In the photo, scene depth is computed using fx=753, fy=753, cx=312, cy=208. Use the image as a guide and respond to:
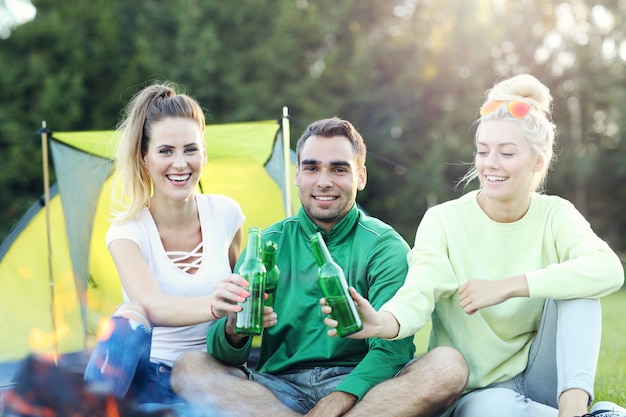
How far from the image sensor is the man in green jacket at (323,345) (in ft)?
6.98

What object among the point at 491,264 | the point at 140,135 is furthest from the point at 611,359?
the point at 140,135

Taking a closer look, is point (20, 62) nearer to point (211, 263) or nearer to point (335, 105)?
point (335, 105)

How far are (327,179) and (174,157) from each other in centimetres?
55

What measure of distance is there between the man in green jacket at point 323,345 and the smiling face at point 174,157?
13.8 inches

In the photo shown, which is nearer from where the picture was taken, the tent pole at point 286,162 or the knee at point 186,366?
the knee at point 186,366

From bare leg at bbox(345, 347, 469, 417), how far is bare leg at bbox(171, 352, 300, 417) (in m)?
0.27

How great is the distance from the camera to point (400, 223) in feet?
43.8

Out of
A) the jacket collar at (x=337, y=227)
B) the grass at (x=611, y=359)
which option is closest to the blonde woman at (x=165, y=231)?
the jacket collar at (x=337, y=227)

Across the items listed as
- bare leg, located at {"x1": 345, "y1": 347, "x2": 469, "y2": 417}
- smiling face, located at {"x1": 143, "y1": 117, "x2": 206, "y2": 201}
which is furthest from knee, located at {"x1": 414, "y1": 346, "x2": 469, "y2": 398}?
smiling face, located at {"x1": 143, "y1": 117, "x2": 206, "y2": 201}

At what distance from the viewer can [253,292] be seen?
2109mm

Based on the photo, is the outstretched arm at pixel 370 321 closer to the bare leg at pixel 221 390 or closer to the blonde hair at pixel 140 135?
the bare leg at pixel 221 390

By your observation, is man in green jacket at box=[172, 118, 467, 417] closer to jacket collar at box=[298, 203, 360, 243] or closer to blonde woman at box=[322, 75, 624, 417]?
jacket collar at box=[298, 203, 360, 243]

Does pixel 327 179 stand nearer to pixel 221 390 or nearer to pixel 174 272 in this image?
pixel 174 272

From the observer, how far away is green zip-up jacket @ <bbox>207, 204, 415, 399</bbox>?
2.39m
